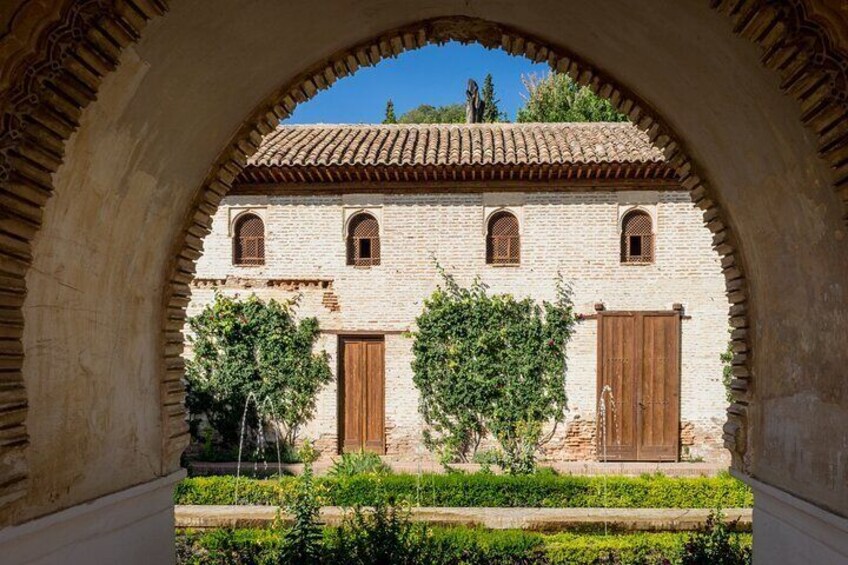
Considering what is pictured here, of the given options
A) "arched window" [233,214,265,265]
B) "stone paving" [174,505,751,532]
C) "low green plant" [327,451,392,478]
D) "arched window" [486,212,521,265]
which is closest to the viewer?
"stone paving" [174,505,751,532]

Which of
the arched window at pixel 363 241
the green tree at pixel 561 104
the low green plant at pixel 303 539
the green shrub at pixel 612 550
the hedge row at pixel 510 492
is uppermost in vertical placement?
the green tree at pixel 561 104

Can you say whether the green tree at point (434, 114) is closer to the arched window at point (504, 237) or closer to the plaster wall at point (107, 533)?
the arched window at point (504, 237)

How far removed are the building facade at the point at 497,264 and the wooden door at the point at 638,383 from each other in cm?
2

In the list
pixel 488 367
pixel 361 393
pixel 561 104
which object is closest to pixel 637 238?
pixel 488 367

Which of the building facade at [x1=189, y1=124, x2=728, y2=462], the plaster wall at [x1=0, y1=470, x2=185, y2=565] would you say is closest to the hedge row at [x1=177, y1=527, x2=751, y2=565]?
the plaster wall at [x1=0, y1=470, x2=185, y2=565]

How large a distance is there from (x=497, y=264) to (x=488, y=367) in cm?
174

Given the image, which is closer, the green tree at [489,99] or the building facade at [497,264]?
the building facade at [497,264]

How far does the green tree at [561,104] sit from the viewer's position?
68.5 ft

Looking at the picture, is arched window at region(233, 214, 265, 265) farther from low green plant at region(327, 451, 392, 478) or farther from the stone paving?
the stone paving

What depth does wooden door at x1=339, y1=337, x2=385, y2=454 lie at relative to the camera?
1027 cm

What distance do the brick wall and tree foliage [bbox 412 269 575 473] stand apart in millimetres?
219

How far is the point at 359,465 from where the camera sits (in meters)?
9.47

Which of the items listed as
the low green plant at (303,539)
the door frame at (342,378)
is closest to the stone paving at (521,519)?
the low green plant at (303,539)

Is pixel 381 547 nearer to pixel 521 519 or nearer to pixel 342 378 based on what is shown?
pixel 521 519
